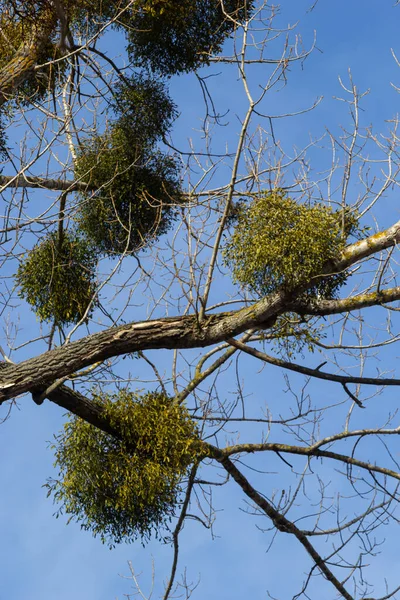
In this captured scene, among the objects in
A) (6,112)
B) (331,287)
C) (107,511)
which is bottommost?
(107,511)

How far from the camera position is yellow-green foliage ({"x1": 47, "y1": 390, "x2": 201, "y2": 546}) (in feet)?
18.3

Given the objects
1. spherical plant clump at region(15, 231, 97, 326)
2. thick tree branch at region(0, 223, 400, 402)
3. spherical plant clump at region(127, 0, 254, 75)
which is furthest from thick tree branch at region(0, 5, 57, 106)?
thick tree branch at region(0, 223, 400, 402)

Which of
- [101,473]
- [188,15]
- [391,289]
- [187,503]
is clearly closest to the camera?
[391,289]

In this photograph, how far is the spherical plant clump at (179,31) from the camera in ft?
23.9

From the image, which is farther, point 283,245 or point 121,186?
point 121,186

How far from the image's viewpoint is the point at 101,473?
5699mm

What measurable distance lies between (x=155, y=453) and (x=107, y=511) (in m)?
0.58

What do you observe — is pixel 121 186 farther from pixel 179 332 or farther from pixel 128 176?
pixel 179 332

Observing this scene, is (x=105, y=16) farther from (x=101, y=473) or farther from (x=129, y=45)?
(x=101, y=473)

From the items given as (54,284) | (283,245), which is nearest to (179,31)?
(54,284)

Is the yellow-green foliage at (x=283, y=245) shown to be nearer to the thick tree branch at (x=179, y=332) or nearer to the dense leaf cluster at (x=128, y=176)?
the thick tree branch at (x=179, y=332)

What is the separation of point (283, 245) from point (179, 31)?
10.2ft

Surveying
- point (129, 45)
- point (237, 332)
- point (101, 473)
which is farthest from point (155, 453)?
point (129, 45)

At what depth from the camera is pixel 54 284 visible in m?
6.84
